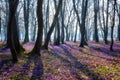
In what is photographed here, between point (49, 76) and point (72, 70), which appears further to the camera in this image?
point (72, 70)

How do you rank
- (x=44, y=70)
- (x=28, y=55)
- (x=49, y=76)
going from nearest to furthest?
(x=49, y=76), (x=44, y=70), (x=28, y=55)

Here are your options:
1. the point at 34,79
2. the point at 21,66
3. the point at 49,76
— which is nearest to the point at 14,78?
the point at 34,79

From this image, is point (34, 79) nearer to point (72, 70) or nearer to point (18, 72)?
point (18, 72)

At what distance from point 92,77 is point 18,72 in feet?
15.0

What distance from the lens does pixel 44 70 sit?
51.8 feet

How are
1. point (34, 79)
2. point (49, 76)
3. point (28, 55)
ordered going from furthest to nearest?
point (28, 55) < point (49, 76) < point (34, 79)

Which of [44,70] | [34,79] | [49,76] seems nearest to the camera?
[34,79]

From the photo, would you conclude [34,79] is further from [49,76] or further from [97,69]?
[97,69]

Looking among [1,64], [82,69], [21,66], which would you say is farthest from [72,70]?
[1,64]

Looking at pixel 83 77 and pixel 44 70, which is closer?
pixel 83 77

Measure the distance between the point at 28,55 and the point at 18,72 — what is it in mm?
7336

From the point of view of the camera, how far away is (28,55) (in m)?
22.1

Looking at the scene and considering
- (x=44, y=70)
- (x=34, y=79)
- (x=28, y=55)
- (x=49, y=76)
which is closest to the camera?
(x=34, y=79)

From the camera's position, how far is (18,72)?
14805 millimetres
